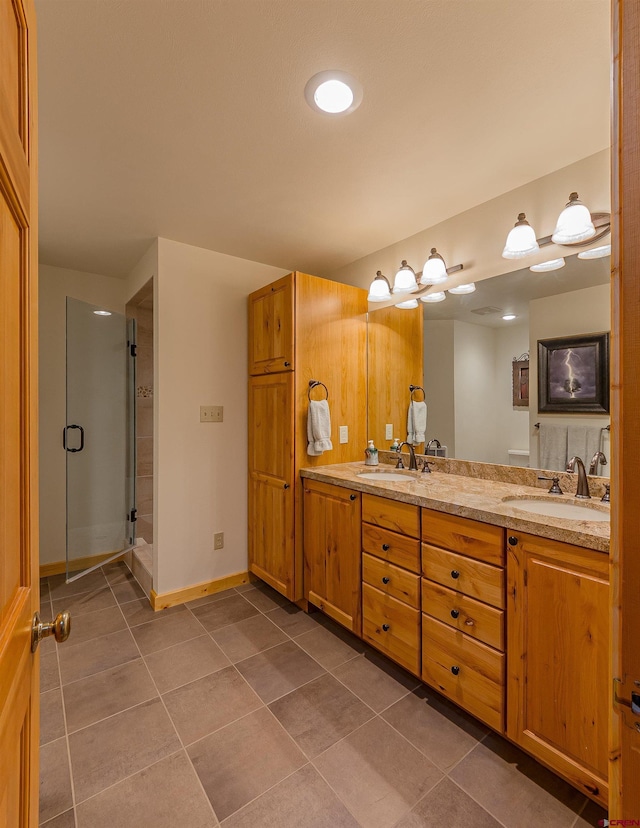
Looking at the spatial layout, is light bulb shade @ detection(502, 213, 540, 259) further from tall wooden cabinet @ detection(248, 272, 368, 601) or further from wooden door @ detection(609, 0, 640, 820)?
wooden door @ detection(609, 0, 640, 820)

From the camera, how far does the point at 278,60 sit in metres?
1.29

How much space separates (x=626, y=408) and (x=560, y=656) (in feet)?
3.73

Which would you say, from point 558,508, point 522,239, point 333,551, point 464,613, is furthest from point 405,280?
point 464,613

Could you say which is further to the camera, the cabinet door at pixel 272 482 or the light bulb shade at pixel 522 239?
the cabinet door at pixel 272 482

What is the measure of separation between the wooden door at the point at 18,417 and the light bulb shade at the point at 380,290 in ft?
6.93

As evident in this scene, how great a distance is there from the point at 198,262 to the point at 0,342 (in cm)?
245

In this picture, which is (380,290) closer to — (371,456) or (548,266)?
(548,266)

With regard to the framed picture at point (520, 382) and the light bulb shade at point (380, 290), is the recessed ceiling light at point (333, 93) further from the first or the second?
the framed picture at point (520, 382)

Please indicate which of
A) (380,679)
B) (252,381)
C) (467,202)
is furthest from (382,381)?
(380,679)

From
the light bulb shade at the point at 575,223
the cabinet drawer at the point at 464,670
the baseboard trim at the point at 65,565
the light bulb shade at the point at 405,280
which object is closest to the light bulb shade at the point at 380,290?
the light bulb shade at the point at 405,280

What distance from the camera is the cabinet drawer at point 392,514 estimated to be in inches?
69.9

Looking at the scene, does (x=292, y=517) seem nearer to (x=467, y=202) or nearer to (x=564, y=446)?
(x=564, y=446)

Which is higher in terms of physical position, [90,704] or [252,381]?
[252,381]

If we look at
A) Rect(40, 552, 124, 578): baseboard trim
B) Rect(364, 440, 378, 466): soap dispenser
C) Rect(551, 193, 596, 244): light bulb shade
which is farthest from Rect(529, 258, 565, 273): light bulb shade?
Rect(40, 552, 124, 578): baseboard trim
